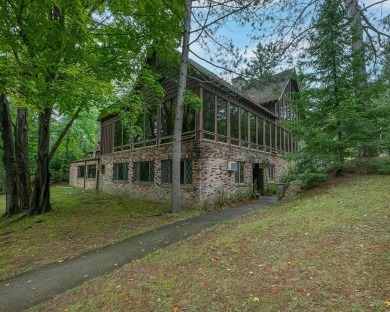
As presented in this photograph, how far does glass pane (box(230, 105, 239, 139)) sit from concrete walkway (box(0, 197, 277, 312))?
24.9 feet

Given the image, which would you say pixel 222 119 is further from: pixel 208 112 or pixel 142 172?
pixel 142 172

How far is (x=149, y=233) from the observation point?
765 centimetres

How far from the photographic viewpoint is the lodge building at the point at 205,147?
11.6 meters

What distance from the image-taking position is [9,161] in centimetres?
1173

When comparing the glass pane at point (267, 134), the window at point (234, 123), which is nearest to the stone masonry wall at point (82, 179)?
the window at point (234, 123)

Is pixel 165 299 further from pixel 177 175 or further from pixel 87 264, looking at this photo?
pixel 177 175

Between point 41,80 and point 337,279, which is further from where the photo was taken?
point 41,80

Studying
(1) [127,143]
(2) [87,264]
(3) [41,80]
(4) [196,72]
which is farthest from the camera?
(1) [127,143]

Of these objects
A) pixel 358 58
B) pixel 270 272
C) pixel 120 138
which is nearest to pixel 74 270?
pixel 270 272

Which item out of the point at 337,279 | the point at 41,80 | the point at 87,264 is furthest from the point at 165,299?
the point at 41,80

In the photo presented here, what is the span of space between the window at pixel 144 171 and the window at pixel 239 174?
15.9ft

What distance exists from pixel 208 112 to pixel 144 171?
5.47m

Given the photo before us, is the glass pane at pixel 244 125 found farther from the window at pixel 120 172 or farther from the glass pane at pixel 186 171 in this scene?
the window at pixel 120 172

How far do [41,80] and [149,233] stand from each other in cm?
533
